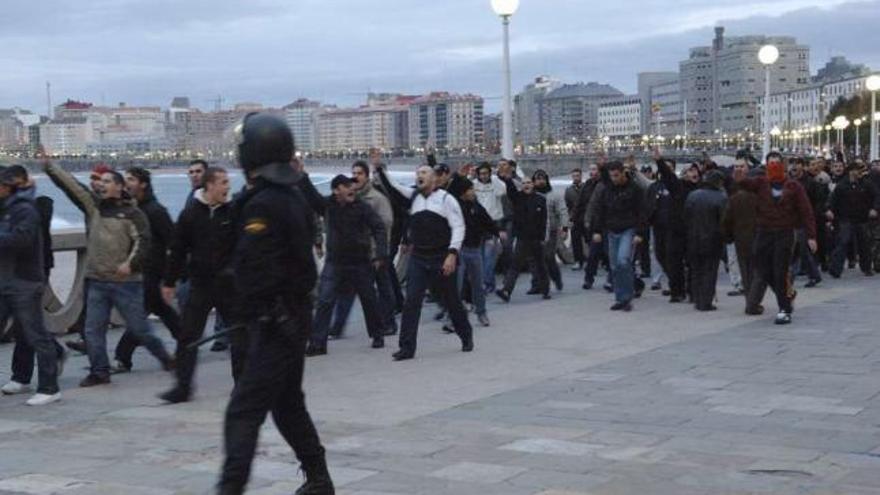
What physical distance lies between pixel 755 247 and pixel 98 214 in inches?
280

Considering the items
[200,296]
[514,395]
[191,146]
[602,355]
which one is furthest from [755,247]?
[191,146]

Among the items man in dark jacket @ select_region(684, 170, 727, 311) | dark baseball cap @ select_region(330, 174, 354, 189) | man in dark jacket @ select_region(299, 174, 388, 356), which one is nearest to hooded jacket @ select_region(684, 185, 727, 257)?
man in dark jacket @ select_region(684, 170, 727, 311)

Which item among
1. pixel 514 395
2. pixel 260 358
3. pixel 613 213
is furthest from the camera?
pixel 613 213

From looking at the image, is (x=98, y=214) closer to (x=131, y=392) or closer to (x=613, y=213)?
(x=131, y=392)

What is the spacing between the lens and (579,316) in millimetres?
14789

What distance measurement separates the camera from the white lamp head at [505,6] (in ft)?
64.6

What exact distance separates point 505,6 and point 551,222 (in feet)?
12.0

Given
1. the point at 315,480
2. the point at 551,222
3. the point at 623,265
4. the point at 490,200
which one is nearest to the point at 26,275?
the point at 315,480

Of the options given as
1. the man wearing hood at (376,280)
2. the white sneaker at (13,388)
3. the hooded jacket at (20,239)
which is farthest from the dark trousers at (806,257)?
the hooded jacket at (20,239)

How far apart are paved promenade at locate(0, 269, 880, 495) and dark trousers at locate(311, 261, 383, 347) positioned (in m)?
0.28

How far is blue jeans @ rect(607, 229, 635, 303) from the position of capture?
15.2m

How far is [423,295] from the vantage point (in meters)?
11.9

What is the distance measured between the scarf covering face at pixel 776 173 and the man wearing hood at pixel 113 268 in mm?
7108

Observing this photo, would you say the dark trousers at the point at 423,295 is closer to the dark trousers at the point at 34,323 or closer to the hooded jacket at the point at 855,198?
the dark trousers at the point at 34,323
